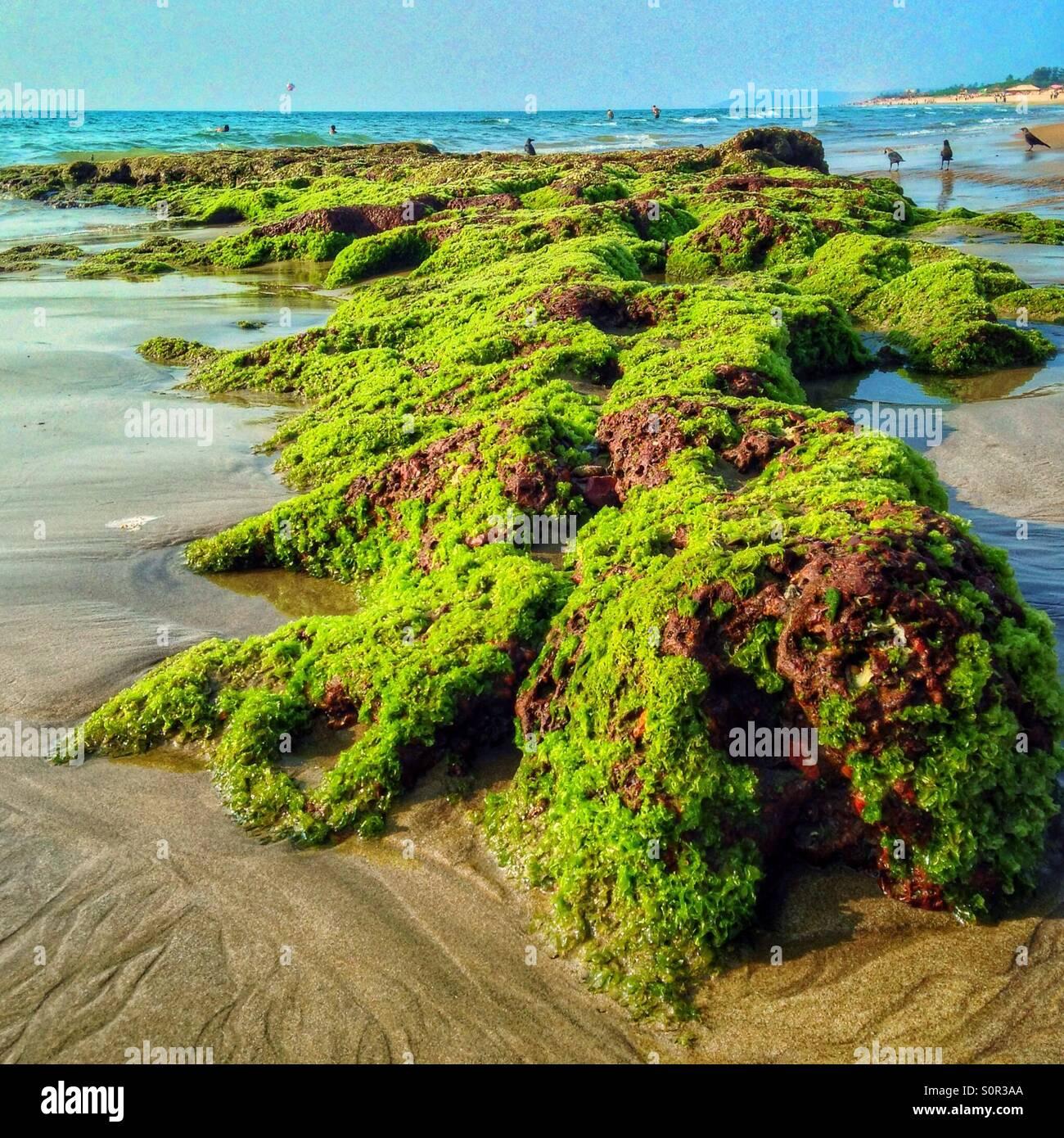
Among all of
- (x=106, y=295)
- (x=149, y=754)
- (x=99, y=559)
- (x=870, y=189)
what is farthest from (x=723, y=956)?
(x=870, y=189)

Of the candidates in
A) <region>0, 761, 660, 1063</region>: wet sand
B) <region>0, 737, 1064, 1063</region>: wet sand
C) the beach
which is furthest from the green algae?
<region>0, 761, 660, 1063</region>: wet sand

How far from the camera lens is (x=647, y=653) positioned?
4.18 metres

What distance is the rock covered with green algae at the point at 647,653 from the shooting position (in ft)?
12.5

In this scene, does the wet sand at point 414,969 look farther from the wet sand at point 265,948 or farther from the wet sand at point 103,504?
the wet sand at point 103,504

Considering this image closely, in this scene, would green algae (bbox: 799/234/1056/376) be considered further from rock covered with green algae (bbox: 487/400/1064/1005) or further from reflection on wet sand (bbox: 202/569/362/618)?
reflection on wet sand (bbox: 202/569/362/618)

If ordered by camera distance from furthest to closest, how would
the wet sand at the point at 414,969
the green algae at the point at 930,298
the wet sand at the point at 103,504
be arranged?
the green algae at the point at 930,298
the wet sand at the point at 103,504
the wet sand at the point at 414,969

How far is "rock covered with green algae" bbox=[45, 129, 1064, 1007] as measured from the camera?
3820mm

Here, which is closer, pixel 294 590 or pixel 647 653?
pixel 647 653

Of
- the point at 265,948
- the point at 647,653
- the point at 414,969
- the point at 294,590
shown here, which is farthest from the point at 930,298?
the point at 265,948

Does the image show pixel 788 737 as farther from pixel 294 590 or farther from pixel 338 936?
pixel 294 590

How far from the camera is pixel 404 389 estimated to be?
9617mm

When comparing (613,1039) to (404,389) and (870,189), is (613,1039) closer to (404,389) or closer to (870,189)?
(404,389)

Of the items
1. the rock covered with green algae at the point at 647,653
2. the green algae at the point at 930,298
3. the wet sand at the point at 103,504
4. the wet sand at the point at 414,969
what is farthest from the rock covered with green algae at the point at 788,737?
the green algae at the point at 930,298

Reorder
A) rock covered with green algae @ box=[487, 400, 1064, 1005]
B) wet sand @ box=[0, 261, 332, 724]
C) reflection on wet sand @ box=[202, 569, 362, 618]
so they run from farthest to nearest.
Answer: reflection on wet sand @ box=[202, 569, 362, 618], wet sand @ box=[0, 261, 332, 724], rock covered with green algae @ box=[487, 400, 1064, 1005]
